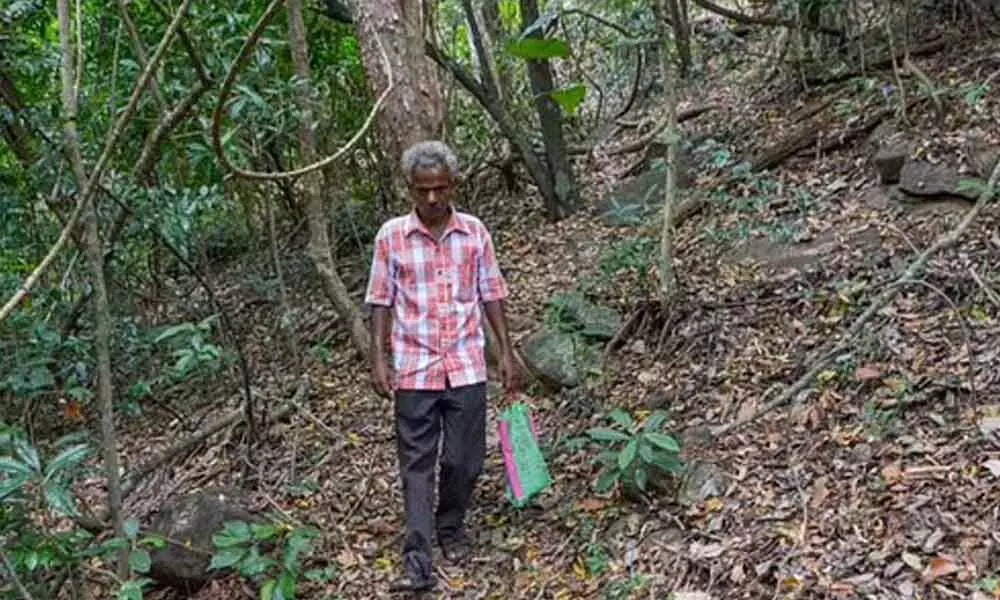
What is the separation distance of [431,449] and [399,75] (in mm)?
1553

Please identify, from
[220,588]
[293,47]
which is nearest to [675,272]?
[293,47]

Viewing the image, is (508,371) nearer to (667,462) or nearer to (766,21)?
(667,462)

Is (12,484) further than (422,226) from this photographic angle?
No

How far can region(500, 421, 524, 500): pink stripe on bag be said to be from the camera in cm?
335

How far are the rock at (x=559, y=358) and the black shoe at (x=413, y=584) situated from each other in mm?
1279

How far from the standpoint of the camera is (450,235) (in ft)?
10.3

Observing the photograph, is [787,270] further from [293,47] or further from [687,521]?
[293,47]

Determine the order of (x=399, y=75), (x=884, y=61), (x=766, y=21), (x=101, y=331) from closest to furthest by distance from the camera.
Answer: (x=101, y=331), (x=399, y=75), (x=884, y=61), (x=766, y=21)

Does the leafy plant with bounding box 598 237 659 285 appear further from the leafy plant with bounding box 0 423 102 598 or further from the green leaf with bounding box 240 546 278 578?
the leafy plant with bounding box 0 423 102 598

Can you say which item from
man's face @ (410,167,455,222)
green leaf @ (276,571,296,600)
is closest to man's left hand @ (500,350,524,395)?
man's face @ (410,167,455,222)

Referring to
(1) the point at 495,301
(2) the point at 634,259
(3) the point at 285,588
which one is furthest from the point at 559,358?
(3) the point at 285,588

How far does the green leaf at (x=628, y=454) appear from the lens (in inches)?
117

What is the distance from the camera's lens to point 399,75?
3.71 m

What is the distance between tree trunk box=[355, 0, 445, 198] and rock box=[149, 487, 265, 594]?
1503mm
